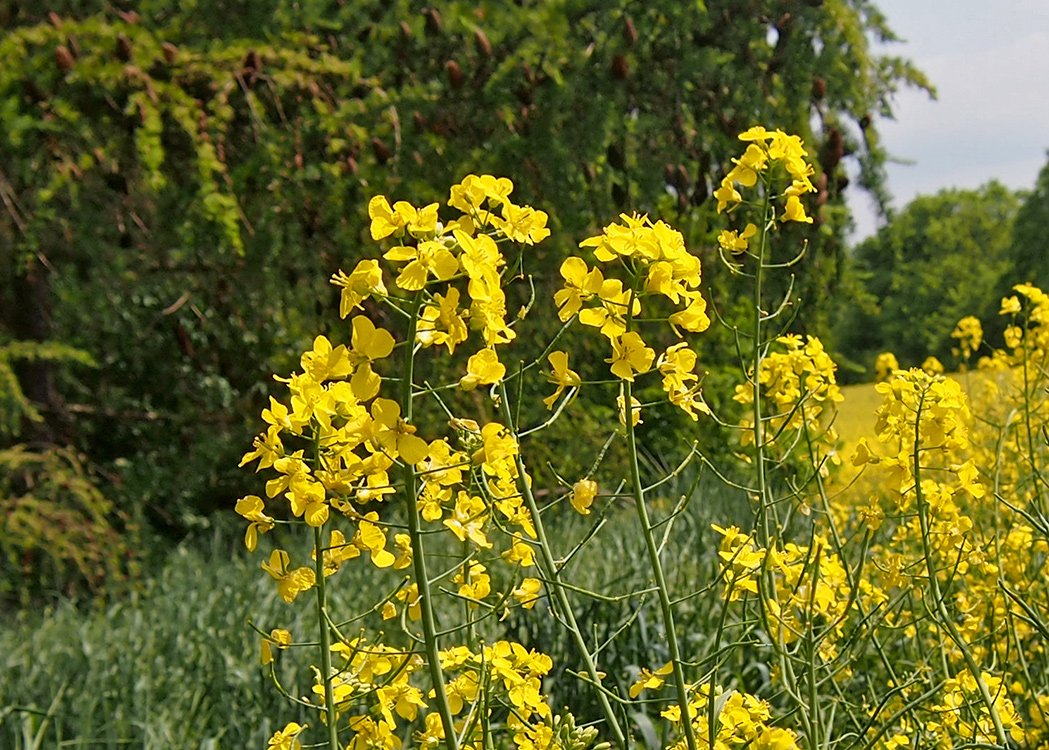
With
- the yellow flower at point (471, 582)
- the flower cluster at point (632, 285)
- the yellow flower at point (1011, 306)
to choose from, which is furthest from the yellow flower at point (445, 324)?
the yellow flower at point (1011, 306)

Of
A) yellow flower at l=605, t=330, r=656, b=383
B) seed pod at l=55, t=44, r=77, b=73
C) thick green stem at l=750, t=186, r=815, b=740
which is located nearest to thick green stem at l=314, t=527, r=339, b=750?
yellow flower at l=605, t=330, r=656, b=383

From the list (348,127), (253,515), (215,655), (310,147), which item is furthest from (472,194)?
(310,147)

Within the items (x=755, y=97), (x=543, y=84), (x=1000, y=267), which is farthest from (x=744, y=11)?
(x=1000, y=267)

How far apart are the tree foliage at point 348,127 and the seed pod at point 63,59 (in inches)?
0.5

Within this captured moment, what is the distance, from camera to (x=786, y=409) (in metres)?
1.86

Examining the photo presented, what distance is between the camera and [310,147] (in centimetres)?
454

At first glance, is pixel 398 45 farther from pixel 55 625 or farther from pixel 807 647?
pixel 807 647

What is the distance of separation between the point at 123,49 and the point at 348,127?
95 cm

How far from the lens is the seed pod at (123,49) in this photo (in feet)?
12.6

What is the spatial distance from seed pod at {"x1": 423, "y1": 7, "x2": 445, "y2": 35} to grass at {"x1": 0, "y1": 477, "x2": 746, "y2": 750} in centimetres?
219

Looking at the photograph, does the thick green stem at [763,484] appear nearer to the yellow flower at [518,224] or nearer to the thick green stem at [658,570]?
the thick green stem at [658,570]

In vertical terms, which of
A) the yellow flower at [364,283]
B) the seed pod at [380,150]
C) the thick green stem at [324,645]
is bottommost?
the thick green stem at [324,645]

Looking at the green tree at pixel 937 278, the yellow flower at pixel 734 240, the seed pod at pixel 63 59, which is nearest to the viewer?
the yellow flower at pixel 734 240

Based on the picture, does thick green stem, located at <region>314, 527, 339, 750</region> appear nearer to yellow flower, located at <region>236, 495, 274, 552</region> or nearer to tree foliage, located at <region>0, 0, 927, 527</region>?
yellow flower, located at <region>236, 495, 274, 552</region>
